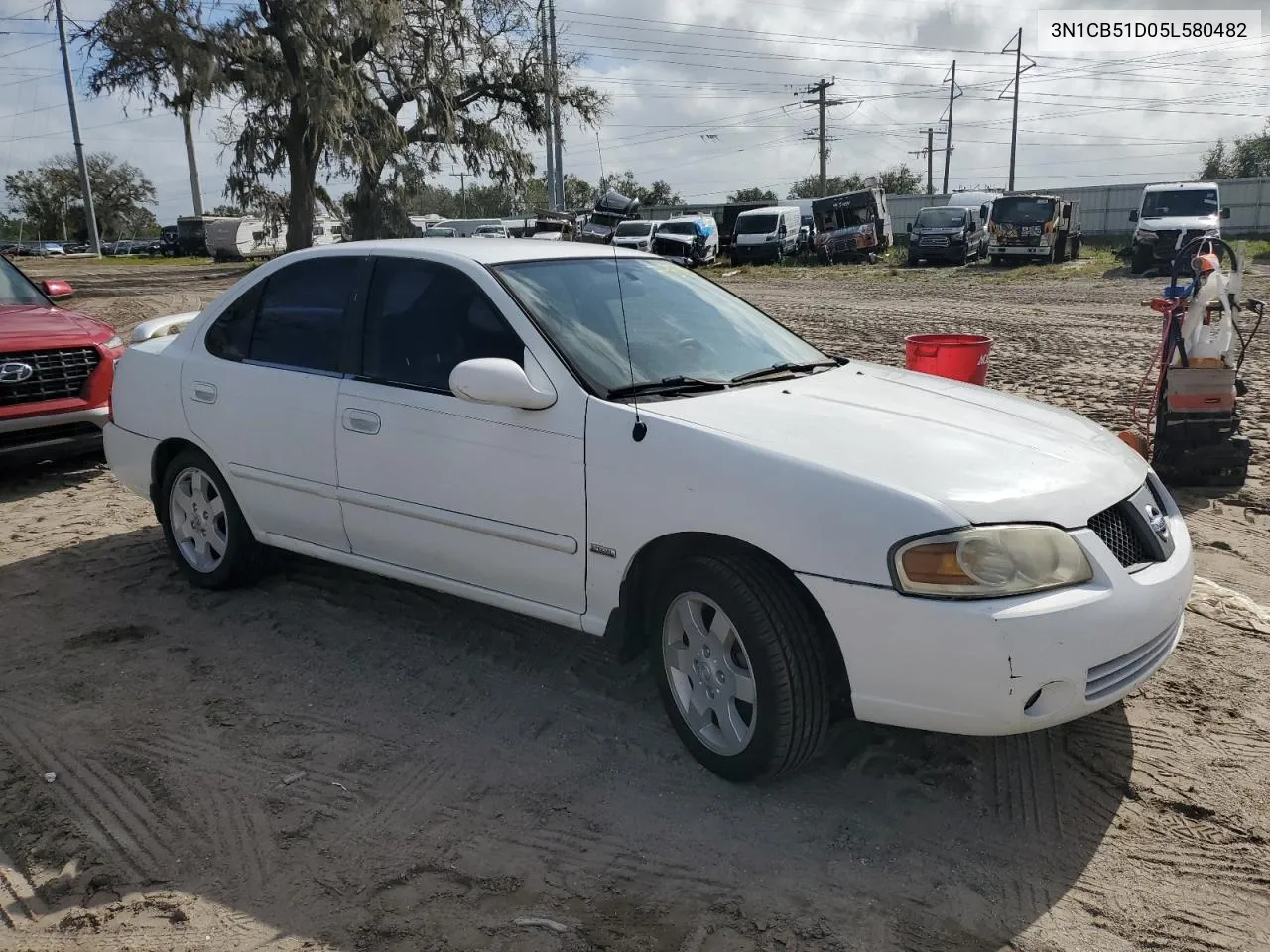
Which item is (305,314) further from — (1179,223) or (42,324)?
(1179,223)

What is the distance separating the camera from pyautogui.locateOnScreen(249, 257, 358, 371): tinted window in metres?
4.39

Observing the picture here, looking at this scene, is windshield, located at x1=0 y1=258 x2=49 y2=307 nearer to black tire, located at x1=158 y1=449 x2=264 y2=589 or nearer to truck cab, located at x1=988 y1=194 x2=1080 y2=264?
black tire, located at x1=158 y1=449 x2=264 y2=589

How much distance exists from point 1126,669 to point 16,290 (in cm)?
845

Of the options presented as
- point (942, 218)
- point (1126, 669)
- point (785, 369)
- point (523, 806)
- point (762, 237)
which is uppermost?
point (942, 218)

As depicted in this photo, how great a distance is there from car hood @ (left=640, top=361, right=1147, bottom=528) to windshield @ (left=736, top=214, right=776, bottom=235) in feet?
113

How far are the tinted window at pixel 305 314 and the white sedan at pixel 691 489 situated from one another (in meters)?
0.01

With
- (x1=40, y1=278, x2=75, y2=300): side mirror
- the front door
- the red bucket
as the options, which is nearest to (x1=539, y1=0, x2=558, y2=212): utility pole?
(x1=40, y1=278, x2=75, y2=300): side mirror

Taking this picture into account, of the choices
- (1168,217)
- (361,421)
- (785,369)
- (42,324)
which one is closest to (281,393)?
(361,421)

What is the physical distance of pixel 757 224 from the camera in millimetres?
37406

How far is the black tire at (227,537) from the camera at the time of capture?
15.9 feet

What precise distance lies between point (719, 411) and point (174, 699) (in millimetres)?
2425

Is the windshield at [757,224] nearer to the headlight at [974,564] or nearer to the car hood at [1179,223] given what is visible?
the car hood at [1179,223]

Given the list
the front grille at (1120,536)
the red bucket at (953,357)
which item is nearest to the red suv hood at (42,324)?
the red bucket at (953,357)

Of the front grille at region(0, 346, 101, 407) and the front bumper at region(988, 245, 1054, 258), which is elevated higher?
the front grille at region(0, 346, 101, 407)
